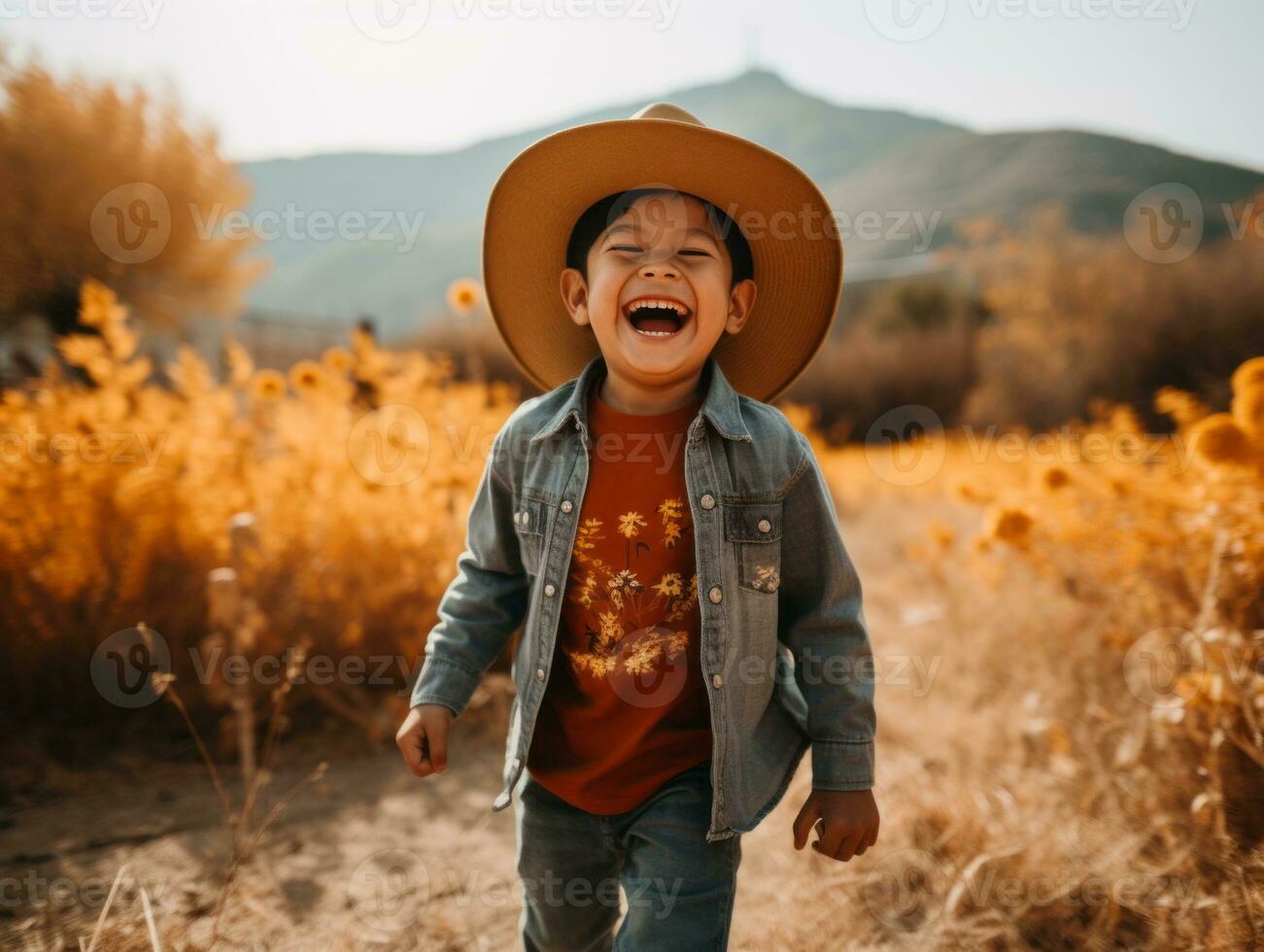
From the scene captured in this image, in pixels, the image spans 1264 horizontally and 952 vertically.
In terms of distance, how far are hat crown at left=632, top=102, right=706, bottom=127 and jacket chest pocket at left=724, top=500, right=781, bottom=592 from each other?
71 centimetres

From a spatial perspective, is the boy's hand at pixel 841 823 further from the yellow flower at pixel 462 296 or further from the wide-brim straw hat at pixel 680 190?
the yellow flower at pixel 462 296

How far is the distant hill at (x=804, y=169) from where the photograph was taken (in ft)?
28.0

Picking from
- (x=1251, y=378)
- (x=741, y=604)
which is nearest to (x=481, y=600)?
(x=741, y=604)

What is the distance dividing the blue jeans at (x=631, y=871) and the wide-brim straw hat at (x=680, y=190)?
2.83ft

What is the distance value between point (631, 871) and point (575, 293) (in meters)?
1.05

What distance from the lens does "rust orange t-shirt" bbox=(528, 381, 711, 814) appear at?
4.27 ft

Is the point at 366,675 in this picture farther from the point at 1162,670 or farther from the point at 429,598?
the point at 1162,670

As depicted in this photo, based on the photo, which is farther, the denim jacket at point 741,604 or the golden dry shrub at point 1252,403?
the golden dry shrub at point 1252,403

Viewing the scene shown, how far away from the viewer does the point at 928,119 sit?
49438mm

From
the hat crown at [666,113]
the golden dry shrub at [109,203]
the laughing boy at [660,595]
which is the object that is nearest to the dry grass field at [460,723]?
the laughing boy at [660,595]

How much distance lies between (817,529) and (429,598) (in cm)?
201

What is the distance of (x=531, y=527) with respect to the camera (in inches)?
54.6

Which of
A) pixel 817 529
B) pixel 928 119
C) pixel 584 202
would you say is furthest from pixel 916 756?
pixel 928 119

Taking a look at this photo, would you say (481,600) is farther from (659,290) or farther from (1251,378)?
(1251,378)
